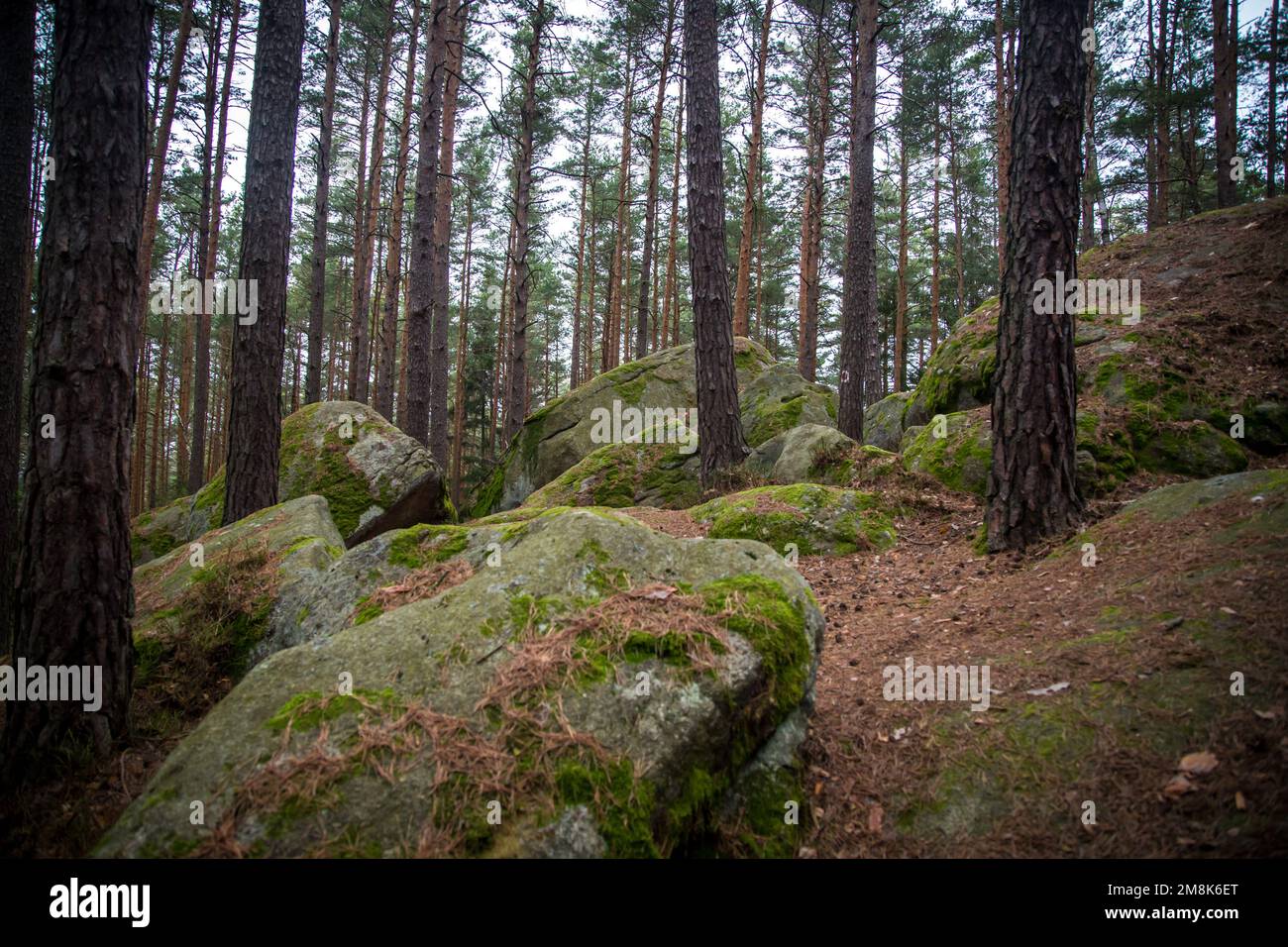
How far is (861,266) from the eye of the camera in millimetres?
11383

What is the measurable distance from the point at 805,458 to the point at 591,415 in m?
5.76

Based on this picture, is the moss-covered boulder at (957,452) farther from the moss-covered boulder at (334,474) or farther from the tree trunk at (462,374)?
the tree trunk at (462,374)

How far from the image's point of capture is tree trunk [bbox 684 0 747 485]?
8.03 meters

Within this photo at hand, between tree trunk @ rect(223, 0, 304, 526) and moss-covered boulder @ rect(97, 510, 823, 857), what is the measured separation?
5056mm

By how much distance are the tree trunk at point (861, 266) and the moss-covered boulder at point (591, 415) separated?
2266 millimetres

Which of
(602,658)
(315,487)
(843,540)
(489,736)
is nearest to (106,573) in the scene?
(489,736)

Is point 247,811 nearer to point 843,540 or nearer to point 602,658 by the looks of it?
point 602,658

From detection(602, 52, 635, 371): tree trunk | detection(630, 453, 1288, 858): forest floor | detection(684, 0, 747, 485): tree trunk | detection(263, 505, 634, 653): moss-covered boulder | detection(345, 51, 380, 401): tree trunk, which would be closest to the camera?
detection(630, 453, 1288, 858): forest floor

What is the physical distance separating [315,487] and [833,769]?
7777mm

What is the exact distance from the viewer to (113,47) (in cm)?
331

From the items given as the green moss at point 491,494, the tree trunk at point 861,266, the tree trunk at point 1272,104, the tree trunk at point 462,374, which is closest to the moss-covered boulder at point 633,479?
the green moss at point 491,494

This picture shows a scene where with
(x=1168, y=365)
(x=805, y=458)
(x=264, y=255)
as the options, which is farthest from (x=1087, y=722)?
(x=264, y=255)

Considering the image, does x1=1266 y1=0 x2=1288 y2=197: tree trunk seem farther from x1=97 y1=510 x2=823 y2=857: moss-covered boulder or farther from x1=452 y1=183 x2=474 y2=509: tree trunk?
x1=452 y1=183 x2=474 y2=509: tree trunk

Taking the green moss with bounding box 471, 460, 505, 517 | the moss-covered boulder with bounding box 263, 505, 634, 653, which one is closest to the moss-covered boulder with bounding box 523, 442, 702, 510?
the green moss with bounding box 471, 460, 505, 517
